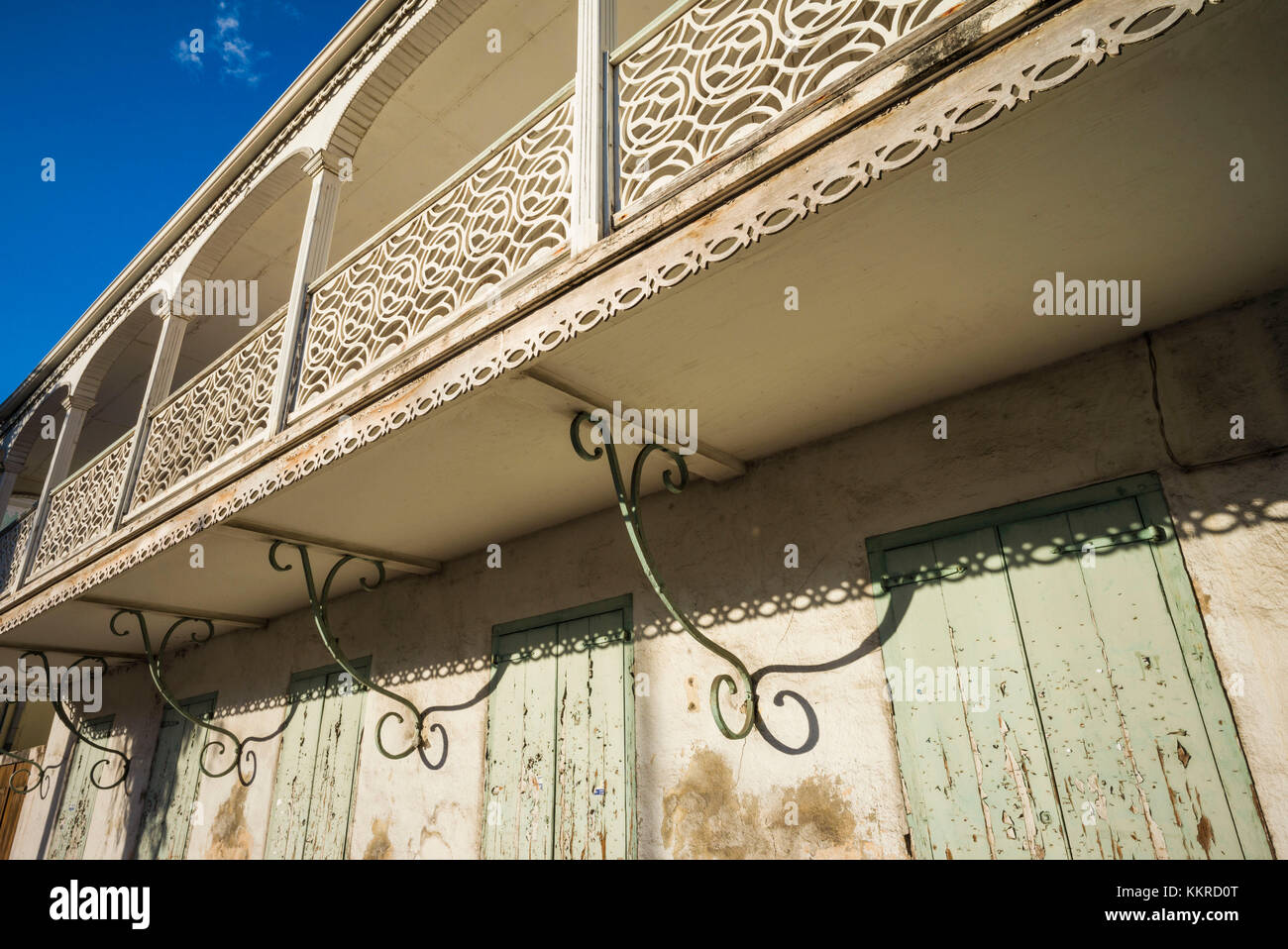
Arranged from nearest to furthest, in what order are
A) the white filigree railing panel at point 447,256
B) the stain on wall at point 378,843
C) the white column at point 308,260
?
the white filigree railing panel at point 447,256, the white column at point 308,260, the stain on wall at point 378,843

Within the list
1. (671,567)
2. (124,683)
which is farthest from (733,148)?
(124,683)

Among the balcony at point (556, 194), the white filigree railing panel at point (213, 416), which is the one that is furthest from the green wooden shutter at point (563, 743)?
the white filigree railing panel at point (213, 416)

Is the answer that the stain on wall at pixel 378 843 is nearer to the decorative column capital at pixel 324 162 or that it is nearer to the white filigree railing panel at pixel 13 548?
the decorative column capital at pixel 324 162

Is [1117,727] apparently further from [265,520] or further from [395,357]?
[265,520]

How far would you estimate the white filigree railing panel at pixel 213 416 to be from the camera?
452 centimetres

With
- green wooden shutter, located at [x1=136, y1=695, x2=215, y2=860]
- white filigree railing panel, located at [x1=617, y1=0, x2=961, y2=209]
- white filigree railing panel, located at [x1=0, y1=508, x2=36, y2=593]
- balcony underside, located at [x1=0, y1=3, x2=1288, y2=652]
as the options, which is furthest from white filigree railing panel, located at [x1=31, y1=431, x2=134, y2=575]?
white filigree railing panel, located at [x1=617, y1=0, x2=961, y2=209]

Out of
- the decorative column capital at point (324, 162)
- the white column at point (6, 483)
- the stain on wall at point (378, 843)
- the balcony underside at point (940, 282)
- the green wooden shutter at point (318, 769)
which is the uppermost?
the decorative column capital at point (324, 162)

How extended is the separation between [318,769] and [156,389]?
330 centimetres

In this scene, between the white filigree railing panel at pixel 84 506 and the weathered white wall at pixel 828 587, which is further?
the white filigree railing panel at pixel 84 506

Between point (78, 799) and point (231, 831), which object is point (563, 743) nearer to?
point (231, 831)

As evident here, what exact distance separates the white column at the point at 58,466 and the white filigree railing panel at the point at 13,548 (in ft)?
0.33

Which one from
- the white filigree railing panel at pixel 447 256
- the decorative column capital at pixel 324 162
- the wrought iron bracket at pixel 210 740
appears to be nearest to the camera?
the white filigree railing panel at pixel 447 256

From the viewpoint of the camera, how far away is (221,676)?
6793 mm

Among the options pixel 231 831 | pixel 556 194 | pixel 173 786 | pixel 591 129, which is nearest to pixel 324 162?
pixel 556 194
